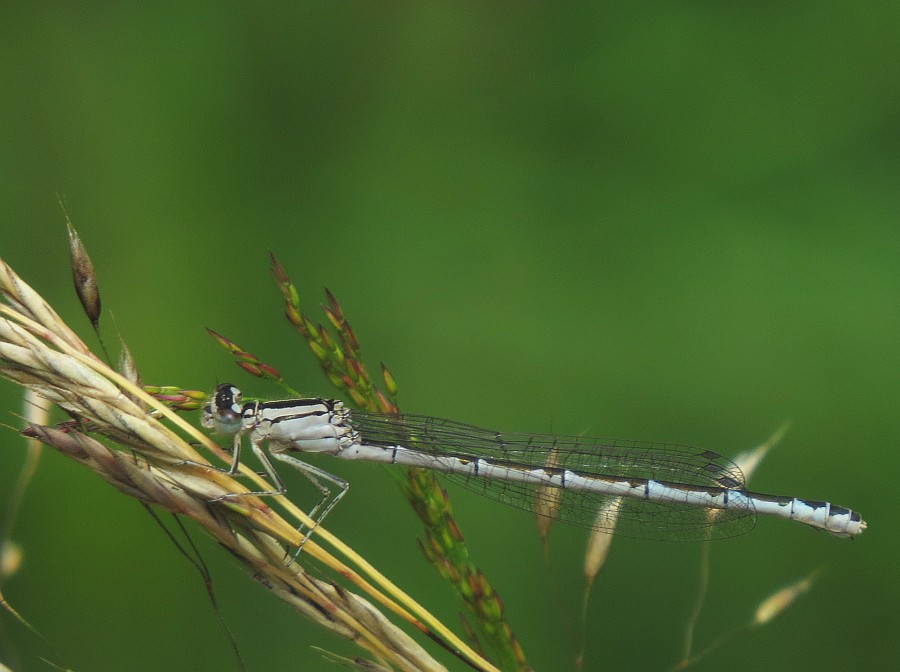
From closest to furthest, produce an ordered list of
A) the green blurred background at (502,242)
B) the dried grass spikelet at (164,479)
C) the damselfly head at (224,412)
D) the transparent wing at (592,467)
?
the dried grass spikelet at (164,479) → the damselfly head at (224,412) → the transparent wing at (592,467) → the green blurred background at (502,242)

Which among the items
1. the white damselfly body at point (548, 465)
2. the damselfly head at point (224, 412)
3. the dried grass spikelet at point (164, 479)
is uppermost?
the white damselfly body at point (548, 465)

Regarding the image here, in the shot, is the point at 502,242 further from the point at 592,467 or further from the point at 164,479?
the point at 164,479

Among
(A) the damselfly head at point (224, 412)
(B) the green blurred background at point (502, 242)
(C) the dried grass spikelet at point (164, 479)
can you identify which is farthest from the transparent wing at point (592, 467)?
(C) the dried grass spikelet at point (164, 479)

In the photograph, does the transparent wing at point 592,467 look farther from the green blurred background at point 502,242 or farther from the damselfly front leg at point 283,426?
the green blurred background at point 502,242

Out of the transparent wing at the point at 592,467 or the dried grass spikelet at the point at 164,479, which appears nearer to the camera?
the dried grass spikelet at the point at 164,479

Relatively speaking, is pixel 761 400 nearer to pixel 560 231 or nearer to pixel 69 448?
pixel 560 231

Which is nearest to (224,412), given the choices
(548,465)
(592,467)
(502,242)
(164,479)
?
(164,479)

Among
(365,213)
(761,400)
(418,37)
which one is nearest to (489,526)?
(761,400)

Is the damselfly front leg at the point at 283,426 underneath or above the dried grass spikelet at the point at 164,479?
above
